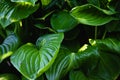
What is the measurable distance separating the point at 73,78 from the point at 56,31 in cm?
26

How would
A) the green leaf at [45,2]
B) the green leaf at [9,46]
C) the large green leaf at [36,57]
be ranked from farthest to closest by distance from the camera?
the green leaf at [45,2]
the green leaf at [9,46]
the large green leaf at [36,57]

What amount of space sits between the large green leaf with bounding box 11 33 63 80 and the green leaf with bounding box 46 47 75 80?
3.8 inches

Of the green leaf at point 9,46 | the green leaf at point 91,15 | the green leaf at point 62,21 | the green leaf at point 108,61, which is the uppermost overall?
the green leaf at point 91,15

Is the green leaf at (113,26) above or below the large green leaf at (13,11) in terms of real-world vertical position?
below

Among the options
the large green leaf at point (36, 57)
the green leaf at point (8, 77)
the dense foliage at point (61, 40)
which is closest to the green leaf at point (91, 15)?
the dense foliage at point (61, 40)

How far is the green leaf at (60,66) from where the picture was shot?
1.28 m

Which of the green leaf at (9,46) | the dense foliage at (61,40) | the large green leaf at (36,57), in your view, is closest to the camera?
the large green leaf at (36,57)

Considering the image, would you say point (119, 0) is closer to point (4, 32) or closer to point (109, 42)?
point (109, 42)

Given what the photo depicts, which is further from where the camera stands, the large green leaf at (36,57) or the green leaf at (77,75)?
the green leaf at (77,75)

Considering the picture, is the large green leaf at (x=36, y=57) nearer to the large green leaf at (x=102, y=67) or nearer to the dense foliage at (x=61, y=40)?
the dense foliage at (x=61, y=40)

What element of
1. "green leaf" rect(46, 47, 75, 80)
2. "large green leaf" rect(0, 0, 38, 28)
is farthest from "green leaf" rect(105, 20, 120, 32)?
"large green leaf" rect(0, 0, 38, 28)

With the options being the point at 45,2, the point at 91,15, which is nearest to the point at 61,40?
the point at 91,15

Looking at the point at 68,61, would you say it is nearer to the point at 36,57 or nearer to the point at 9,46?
the point at 36,57

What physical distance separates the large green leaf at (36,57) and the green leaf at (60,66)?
10 cm
